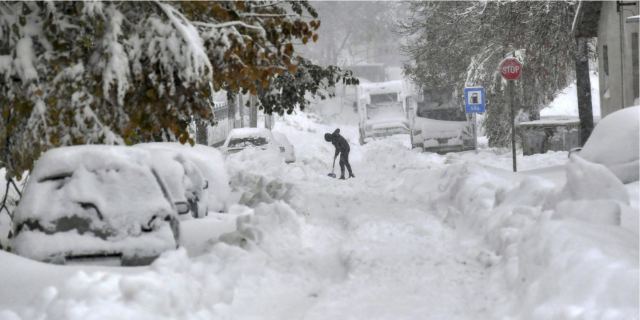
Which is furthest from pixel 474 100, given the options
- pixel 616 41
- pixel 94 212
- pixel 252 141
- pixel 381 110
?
pixel 381 110

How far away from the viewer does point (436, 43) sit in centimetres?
3634

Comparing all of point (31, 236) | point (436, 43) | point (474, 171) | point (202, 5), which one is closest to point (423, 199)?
point (474, 171)

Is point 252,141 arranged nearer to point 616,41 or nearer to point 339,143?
point 339,143

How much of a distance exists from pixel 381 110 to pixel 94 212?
37.0m

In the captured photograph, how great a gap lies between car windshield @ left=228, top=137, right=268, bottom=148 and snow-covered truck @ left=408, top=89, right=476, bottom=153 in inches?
339

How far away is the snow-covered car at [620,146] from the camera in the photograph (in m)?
11.7

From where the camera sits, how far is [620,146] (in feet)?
39.3

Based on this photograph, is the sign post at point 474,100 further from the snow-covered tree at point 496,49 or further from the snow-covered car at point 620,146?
A: the snow-covered car at point 620,146

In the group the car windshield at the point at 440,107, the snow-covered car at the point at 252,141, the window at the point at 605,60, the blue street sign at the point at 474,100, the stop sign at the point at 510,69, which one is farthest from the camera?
the car windshield at the point at 440,107

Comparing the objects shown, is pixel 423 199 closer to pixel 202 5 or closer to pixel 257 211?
pixel 257 211

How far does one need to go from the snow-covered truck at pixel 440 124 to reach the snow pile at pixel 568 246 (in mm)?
21930

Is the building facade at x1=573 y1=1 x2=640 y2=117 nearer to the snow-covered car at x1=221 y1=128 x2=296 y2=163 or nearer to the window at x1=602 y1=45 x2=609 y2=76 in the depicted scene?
the window at x1=602 y1=45 x2=609 y2=76

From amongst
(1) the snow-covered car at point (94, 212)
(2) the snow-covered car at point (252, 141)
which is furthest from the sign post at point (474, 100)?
(1) the snow-covered car at point (94, 212)

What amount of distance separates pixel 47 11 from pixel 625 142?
7.50 m
